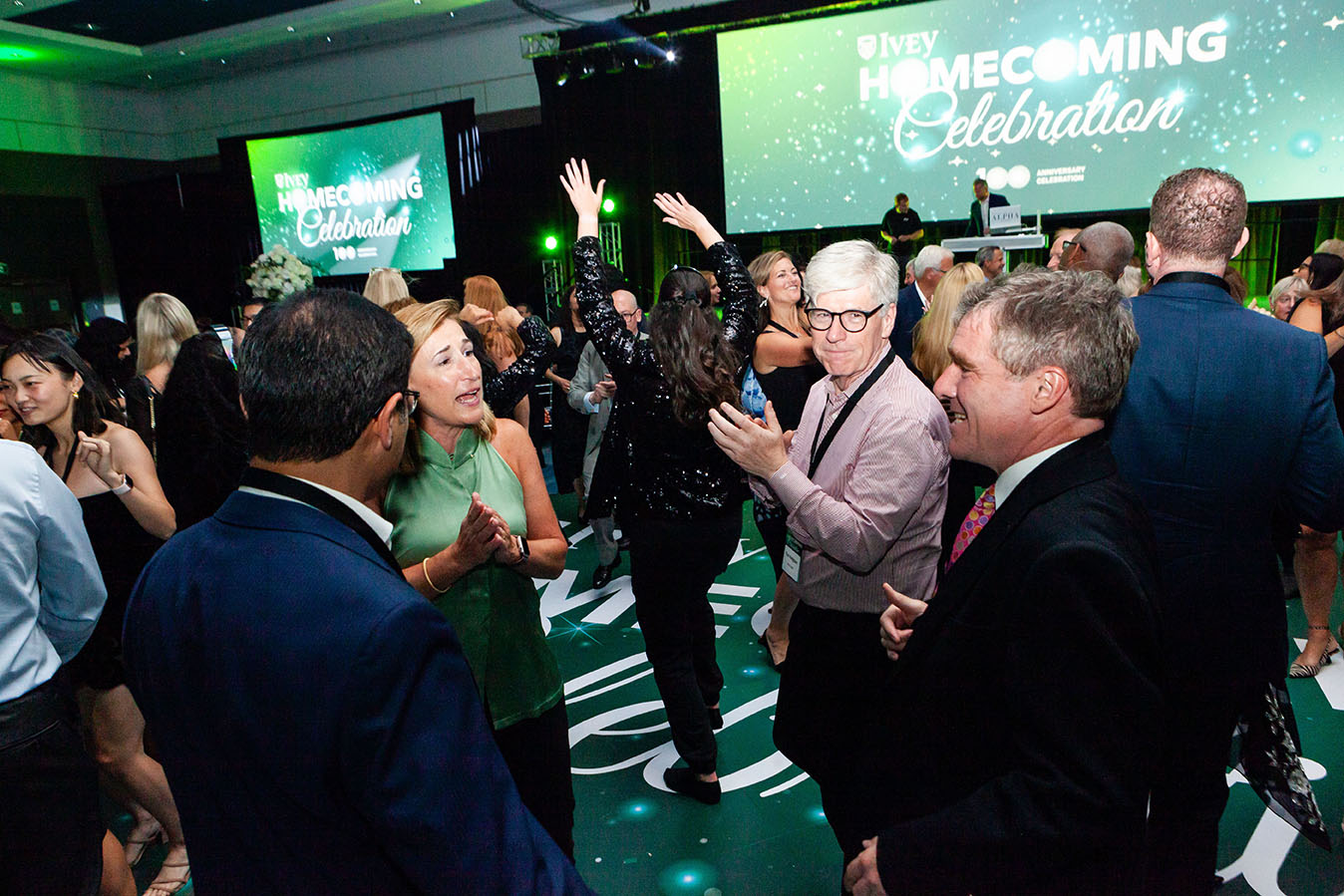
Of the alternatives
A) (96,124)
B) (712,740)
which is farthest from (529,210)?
(712,740)

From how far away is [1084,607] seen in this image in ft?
3.17

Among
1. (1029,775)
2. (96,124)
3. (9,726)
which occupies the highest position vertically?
(96,124)

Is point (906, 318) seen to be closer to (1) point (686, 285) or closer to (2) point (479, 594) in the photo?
(1) point (686, 285)

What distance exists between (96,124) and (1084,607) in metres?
16.0

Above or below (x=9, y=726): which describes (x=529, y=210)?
above

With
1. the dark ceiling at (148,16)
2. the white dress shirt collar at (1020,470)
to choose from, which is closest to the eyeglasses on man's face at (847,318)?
the white dress shirt collar at (1020,470)

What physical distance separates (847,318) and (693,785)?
5.21 ft

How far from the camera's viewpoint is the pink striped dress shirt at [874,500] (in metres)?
1.70

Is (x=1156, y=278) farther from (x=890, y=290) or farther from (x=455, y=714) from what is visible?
(x=455, y=714)

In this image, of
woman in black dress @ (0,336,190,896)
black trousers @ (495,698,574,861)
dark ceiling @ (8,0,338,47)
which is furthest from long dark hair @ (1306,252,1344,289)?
dark ceiling @ (8,0,338,47)

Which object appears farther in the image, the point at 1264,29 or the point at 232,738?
the point at 1264,29

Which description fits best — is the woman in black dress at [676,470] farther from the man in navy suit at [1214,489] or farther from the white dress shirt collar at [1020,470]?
the white dress shirt collar at [1020,470]

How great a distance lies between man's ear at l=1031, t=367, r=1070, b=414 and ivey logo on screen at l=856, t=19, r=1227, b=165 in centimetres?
785

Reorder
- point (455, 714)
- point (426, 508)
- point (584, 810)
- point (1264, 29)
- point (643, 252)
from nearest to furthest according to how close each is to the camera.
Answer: point (455, 714) → point (426, 508) → point (584, 810) → point (1264, 29) → point (643, 252)
